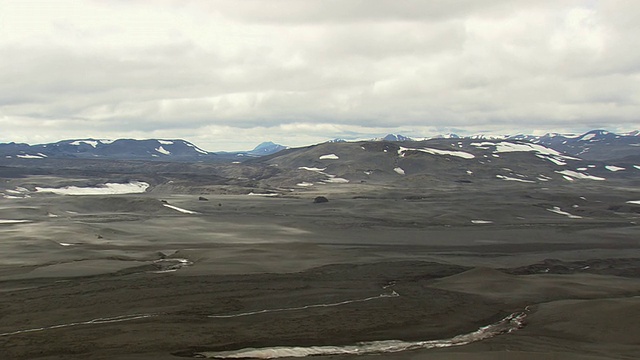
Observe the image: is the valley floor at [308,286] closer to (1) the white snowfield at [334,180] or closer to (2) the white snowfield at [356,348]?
(2) the white snowfield at [356,348]

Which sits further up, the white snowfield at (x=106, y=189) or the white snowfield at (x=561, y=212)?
the white snowfield at (x=106, y=189)

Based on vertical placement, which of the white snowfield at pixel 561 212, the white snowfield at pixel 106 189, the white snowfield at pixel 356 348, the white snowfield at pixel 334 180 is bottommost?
the white snowfield at pixel 561 212

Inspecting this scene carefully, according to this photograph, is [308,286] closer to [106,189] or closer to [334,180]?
[106,189]

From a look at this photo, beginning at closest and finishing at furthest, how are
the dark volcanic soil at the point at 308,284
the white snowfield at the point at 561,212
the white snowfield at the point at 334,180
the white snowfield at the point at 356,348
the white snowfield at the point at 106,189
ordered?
the white snowfield at the point at 356,348 < the dark volcanic soil at the point at 308,284 < the white snowfield at the point at 561,212 < the white snowfield at the point at 106,189 < the white snowfield at the point at 334,180

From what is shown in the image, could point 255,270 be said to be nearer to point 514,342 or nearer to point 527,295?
point 527,295

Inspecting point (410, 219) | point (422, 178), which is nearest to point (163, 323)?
point (410, 219)

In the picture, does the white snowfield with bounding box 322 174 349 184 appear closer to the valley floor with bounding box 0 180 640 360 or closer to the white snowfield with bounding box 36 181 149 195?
the white snowfield with bounding box 36 181 149 195

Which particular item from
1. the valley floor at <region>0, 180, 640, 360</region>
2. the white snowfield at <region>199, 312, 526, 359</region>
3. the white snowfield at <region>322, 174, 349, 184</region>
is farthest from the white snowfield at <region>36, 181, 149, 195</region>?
the white snowfield at <region>199, 312, 526, 359</region>

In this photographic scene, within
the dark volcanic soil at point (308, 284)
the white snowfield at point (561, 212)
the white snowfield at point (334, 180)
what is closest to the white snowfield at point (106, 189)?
the white snowfield at point (334, 180)

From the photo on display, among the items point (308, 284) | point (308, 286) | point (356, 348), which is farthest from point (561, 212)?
point (356, 348)
